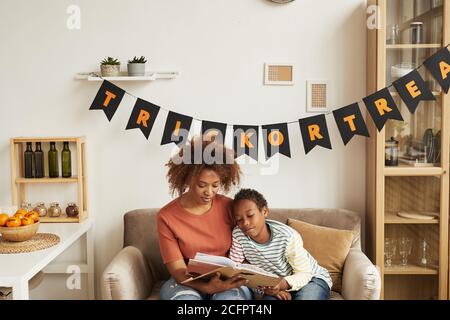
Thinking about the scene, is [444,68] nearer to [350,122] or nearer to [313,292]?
[350,122]

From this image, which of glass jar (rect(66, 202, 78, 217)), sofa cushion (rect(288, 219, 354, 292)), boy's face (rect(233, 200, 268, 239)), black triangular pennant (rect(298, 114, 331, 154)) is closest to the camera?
boy's face (rect(233, 200, 268, 239))

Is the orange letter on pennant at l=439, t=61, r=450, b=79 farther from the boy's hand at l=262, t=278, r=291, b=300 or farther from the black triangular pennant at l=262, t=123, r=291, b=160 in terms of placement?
the boy's hand at l=262, t=278, r=291, b=300

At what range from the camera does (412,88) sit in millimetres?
2703

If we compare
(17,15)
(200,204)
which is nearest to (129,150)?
(200,204)

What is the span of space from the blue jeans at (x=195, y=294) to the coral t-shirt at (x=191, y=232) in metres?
0.12

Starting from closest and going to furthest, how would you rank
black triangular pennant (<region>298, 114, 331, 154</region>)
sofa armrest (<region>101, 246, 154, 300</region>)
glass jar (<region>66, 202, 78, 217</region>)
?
1. sofa armrest (<region>101, 246, 154, 300</region>)
2. black triangular pennant (<region>298, 114, 331, 154</region>)
3. glass jar (<region>66, 202, 78, 217</region>)

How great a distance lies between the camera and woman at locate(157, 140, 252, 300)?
94.1 inches

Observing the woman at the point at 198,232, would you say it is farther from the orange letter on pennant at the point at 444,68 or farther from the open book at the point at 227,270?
the orange letter on pennant at the point at 444,68

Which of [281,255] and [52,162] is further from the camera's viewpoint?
[52,162]

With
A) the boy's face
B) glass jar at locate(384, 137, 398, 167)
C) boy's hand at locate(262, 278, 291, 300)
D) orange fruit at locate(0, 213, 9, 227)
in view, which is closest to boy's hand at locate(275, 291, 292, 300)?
boy's hand at locate(262, 278, 291, 300)

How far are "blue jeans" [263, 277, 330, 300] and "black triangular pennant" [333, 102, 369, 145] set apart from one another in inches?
27.7

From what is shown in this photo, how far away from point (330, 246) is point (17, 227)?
1.40 m

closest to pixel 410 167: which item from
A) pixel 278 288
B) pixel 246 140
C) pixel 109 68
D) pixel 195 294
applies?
pixel 246 140
